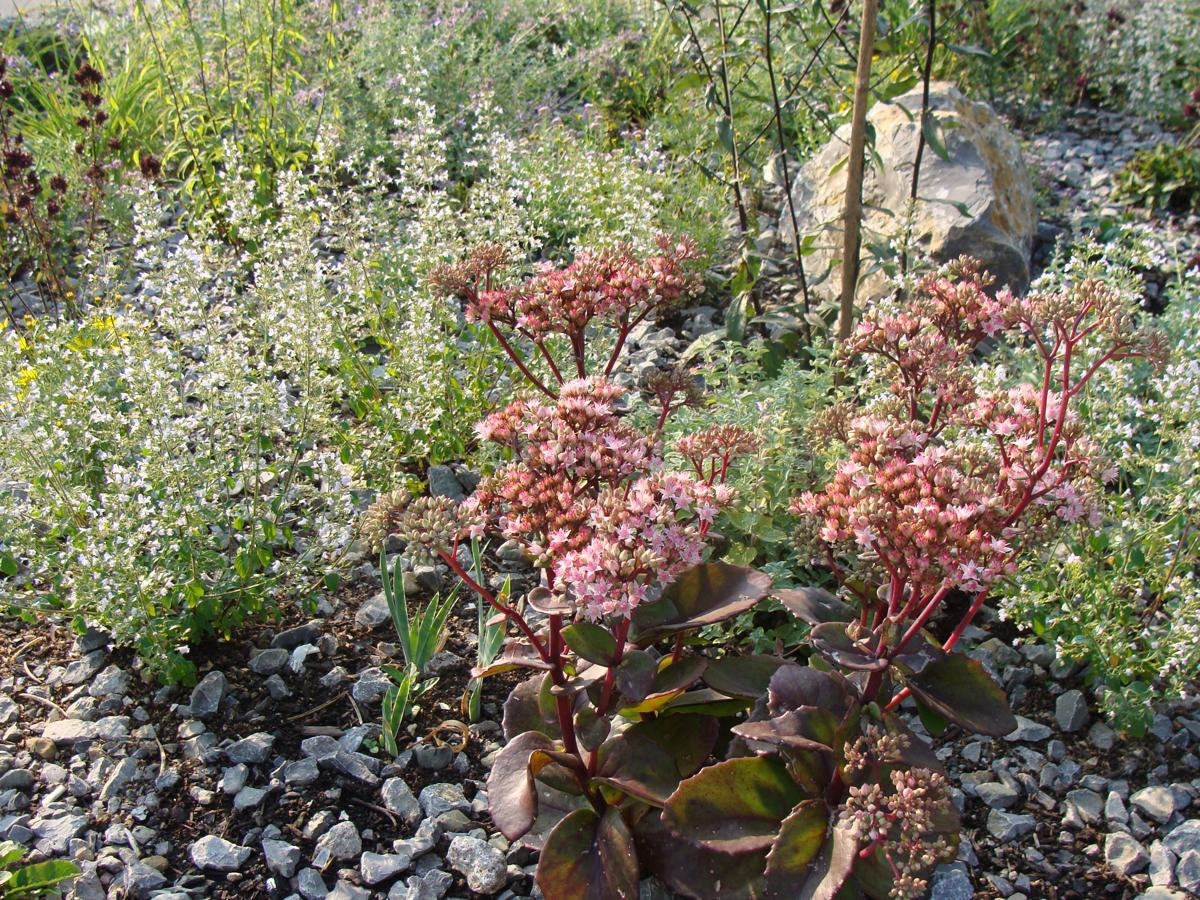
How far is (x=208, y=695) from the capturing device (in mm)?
2688

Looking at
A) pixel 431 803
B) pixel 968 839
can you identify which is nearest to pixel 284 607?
pixel 431 803

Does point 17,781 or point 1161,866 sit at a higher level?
point 17,781

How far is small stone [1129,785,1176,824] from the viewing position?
94.3 inches

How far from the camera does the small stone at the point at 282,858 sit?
90.1 inches

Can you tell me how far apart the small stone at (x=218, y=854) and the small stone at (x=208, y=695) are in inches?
15.6

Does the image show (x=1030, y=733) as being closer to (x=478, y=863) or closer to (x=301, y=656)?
(x=478, y=863)

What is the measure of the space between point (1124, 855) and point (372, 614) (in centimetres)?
192

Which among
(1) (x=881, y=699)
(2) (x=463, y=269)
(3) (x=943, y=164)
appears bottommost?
(1) (x=881, y=699)

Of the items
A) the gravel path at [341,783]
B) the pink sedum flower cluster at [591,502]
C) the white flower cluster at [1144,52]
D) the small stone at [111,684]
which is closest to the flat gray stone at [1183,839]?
the gravel path at [341,783]

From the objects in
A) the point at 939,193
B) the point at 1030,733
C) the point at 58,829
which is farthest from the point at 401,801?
the point at 939,193

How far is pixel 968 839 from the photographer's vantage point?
93.7 inches

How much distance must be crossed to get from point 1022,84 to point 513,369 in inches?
192

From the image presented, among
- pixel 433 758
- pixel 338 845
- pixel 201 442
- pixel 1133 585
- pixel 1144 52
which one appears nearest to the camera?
pixel 338 845

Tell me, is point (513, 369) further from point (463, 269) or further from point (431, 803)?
point (431, 803)
